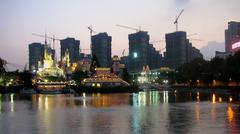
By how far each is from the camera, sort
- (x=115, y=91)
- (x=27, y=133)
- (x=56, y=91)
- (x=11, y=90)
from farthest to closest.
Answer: (x=11, y=90) → (x=56, y=91) → (x=115, y=91) → (x=27, y=133)

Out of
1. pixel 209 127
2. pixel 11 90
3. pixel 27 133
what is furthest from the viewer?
pixel 11 90

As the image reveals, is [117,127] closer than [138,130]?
No

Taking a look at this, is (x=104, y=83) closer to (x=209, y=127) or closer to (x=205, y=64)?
(x=205, y=64)

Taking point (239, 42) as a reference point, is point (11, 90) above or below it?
below

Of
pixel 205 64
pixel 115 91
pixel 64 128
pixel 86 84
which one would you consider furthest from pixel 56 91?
pixel 64 128

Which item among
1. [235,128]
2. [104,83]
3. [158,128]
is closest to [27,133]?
[158,128]

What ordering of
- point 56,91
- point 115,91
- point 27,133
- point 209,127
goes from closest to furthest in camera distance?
point 27,133 → point 209,127 → point 115,91 → point 56,91

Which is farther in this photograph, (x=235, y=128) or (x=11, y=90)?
(x=11, y=90)

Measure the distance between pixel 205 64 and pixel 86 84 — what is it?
182ft

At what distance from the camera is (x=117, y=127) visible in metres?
29.1

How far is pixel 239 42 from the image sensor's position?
193875 mm

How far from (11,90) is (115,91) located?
5670 cm

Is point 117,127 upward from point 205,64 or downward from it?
downward

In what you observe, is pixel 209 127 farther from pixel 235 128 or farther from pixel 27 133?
pixel 27 133
